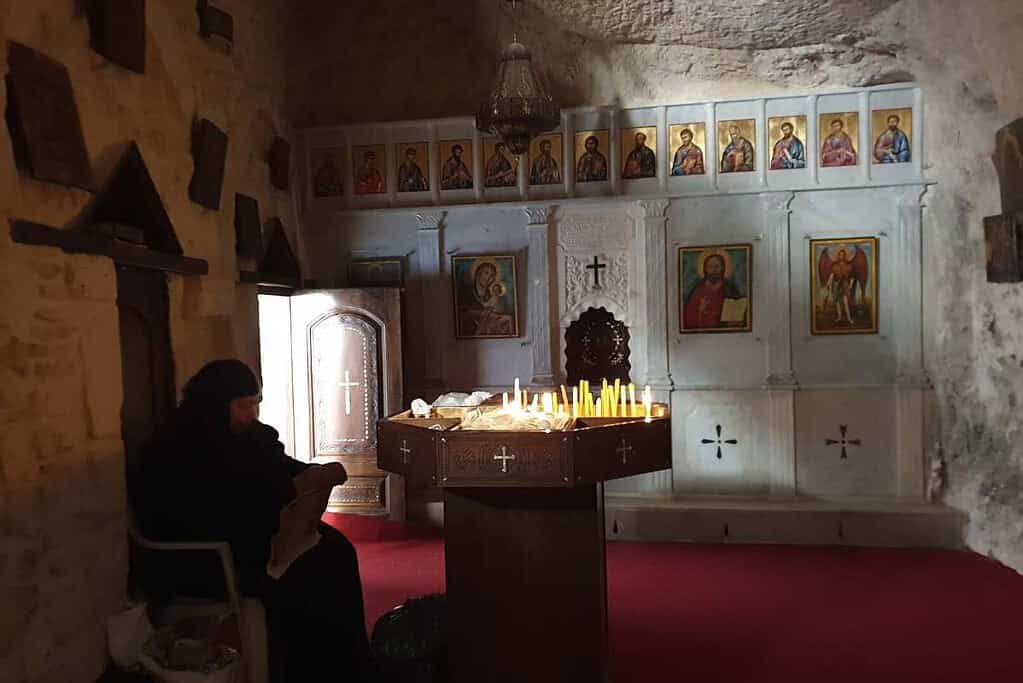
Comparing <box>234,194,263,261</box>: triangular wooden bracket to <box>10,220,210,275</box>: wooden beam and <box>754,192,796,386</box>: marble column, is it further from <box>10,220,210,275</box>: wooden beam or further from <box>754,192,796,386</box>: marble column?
<box>754,192,796,386</box>: marble column

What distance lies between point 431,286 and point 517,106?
102 inches

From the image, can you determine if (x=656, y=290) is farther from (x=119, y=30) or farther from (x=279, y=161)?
(x=119, y=30)

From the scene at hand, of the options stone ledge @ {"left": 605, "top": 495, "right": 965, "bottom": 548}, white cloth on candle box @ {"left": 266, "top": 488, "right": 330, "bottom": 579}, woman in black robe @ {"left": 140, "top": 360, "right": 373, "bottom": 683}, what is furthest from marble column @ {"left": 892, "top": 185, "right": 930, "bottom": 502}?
white cloth on candle box @ {"left": 266, "top": 488, "right": 330, "bottom": 579}

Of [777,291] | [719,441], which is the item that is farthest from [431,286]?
[777,291]

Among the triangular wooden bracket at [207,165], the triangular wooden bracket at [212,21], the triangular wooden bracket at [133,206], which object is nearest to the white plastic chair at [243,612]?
the triangular wooden bracket at [133,206]

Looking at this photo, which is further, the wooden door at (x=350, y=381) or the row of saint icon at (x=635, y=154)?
the wooden door at (x=350, y=381)

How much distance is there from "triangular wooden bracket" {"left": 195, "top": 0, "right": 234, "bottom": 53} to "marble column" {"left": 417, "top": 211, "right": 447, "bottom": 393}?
2238 millimetres

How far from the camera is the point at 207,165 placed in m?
5.46

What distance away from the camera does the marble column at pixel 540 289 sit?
23.4 ft

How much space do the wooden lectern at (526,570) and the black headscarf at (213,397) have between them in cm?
83

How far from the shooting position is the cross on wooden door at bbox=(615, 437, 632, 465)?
346 centimetres

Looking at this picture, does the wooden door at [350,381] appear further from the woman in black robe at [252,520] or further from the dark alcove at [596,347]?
the woman in black robe at [252,520]

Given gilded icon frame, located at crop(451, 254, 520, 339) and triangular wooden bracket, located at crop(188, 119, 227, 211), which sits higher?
triangular wooden bracket, located at crop(188, 119, 227, 211)

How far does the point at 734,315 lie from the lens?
6.92 meters
